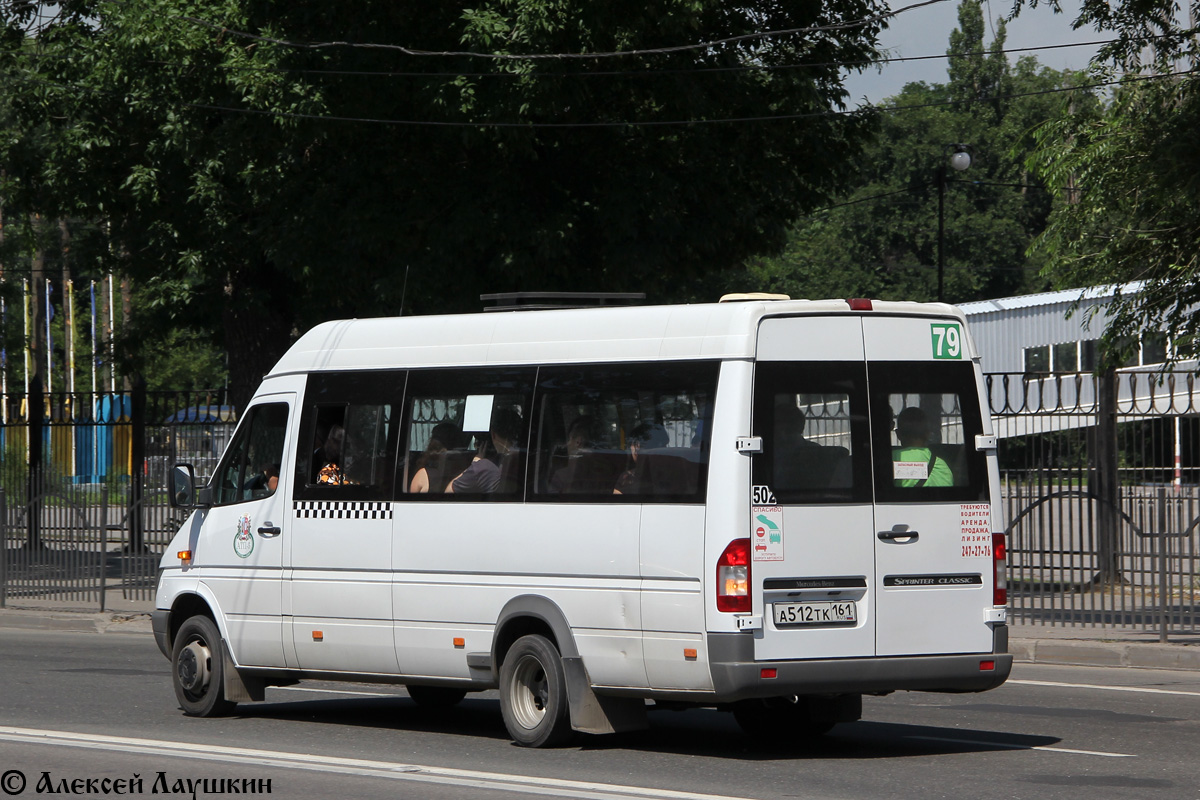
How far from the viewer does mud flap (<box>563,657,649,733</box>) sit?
30.4 ft

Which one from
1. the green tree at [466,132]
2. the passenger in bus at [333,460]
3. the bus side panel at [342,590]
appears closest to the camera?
the bus side panel at [342,590]

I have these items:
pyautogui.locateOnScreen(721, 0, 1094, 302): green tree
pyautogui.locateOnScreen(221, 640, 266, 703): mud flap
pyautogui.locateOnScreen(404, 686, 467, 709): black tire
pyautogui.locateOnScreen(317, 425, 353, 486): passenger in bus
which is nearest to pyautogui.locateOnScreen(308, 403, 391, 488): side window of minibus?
pyautogui.locateOnScreen(317, 425, 353, 486): passenger in bus

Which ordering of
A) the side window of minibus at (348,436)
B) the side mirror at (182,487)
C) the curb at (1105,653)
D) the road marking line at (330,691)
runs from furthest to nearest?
the curb at (1105,653) < the road marking line at (330,691) < the side mirror at (182,487) < the side window of minibus at (348,436)

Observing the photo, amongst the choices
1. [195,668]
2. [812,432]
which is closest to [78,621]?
[195,668]

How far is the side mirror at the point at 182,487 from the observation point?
11.3m

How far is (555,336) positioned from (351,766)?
270cm

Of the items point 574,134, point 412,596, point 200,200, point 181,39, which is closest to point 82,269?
point 200,200

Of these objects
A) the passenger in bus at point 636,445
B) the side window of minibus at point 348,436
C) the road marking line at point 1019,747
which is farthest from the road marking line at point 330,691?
the road marking line at point 1019,747

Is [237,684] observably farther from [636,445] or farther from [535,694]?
[636,445]

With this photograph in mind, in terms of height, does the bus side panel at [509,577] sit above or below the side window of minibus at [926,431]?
below

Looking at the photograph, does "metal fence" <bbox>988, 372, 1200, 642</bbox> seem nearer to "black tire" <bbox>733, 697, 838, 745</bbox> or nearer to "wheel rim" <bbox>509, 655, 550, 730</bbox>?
"black tire" <bbox>733, 697, 838, 745</bbox>

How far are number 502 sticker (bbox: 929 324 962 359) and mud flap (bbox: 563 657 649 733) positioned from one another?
2558 mm

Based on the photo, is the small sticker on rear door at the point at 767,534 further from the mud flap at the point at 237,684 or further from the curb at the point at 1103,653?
the curb at the point at 1103,653

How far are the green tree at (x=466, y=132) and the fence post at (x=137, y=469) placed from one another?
208 cm
